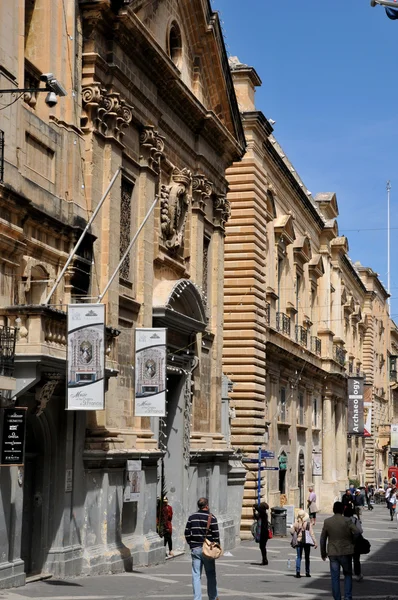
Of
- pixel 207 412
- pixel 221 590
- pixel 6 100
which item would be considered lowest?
pixel 221 590

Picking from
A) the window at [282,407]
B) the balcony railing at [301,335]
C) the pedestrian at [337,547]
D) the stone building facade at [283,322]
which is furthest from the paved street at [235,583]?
the balcony railing at [301,335]

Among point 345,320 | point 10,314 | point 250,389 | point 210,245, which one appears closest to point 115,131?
point 10,314

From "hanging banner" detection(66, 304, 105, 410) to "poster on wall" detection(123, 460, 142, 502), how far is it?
4720 millimetres

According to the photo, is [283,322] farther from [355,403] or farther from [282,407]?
[355,403]

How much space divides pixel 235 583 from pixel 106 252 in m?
7.64

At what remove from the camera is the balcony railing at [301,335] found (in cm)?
5309

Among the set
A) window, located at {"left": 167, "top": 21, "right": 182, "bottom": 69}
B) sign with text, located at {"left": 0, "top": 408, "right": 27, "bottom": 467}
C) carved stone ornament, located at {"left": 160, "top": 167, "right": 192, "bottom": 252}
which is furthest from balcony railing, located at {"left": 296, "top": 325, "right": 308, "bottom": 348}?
sign with text, located at {"left": 0, "top": 408, "right": 27, "bottom": 467}

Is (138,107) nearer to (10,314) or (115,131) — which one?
(115,131)

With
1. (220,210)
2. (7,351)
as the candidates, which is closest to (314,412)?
(220,210)

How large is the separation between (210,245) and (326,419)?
29.0m

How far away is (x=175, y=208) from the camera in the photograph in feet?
97.8

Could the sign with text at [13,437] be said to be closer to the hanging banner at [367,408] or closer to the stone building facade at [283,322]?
the stone building facade at [283,322]

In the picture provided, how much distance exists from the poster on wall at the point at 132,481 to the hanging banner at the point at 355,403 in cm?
4293

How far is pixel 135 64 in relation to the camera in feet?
87.6
